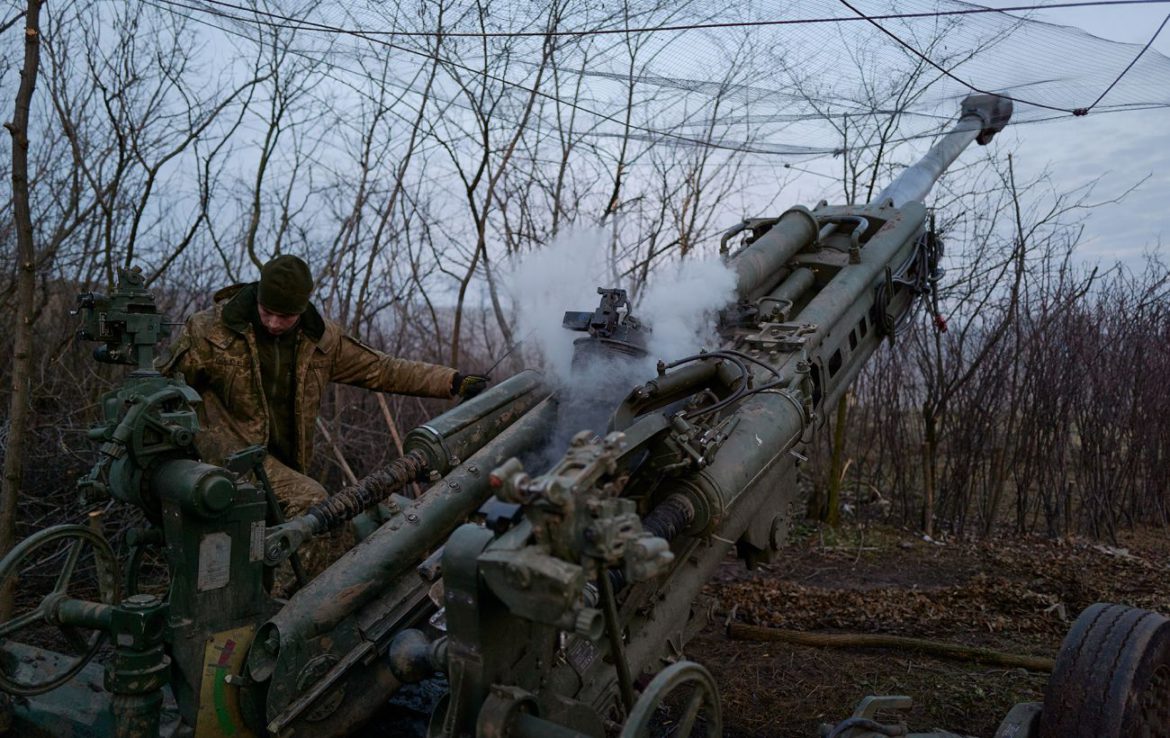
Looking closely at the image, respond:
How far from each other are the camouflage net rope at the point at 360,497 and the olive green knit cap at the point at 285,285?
1150mm

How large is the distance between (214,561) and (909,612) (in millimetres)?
4617

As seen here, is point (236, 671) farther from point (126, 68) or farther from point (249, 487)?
point (126, 68)

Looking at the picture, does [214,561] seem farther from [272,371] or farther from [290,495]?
[272,371]

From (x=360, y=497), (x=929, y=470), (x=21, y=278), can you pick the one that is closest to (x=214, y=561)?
(x=360, y=497)

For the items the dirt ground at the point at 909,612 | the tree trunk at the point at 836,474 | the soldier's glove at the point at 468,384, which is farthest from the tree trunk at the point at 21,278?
the tree trunk at the point at 836,474

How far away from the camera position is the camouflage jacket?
4.55 meters

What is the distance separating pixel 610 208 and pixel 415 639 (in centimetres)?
577

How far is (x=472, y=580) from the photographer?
2686 millimetres

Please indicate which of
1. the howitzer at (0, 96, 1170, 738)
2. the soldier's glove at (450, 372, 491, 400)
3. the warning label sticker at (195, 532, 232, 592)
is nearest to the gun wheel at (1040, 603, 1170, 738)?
the howitzer at (0, 96, 1170, 738)

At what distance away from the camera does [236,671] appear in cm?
347

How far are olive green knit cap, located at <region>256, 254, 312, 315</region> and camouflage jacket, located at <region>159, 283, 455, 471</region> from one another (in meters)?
0.19

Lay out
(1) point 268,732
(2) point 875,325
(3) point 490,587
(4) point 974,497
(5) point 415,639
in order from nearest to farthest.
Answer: (3) point 490,587
(5) point 415,639
(1) point 268,732
(2) point 875,325
(4) point 974,497

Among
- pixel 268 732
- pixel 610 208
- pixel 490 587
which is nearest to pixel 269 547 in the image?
pixel 268 732

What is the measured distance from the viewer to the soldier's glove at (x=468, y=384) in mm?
4785
